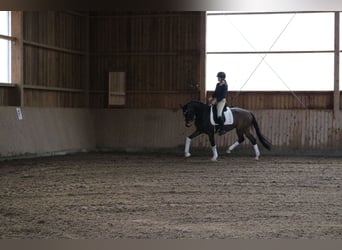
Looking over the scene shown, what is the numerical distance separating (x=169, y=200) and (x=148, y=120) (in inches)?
383

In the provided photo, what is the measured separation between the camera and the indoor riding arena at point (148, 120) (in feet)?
27.0

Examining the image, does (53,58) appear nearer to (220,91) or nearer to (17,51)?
(17,51)

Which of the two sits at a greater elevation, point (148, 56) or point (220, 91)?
point (148, 56)

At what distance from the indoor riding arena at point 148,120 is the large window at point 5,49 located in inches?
1.4

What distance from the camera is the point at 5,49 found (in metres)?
13.8

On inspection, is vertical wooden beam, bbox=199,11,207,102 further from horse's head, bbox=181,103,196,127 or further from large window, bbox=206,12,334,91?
horse's head, bbox=181,103,196,127

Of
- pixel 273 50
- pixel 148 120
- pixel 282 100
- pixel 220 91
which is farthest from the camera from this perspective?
pixel 148 120

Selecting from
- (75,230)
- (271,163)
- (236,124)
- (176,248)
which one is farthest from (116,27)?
(176,248)

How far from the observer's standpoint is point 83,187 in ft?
28.8

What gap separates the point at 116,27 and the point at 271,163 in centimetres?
717

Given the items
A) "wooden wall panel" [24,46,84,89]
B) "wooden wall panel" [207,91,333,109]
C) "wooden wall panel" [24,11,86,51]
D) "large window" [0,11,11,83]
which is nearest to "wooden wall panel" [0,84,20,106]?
"large window" [0,11,11,83]

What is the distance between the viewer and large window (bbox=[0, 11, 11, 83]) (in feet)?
44.5

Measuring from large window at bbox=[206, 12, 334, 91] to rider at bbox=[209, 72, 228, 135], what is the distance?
2950 millimetres

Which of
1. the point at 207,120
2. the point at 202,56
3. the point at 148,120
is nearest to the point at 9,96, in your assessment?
the point at 148,120
